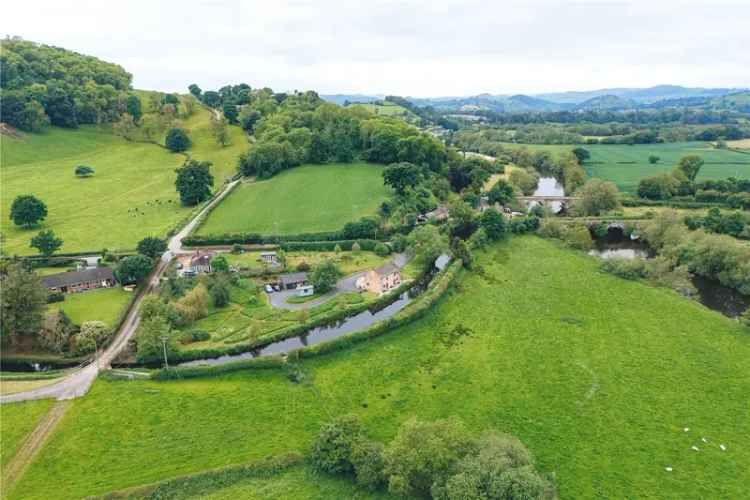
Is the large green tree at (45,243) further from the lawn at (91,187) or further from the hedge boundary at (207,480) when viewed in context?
the hedge boundary at (207,480)

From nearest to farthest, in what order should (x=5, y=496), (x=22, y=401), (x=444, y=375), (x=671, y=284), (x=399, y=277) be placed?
1. (x=5, y=496)
2. (x=22, y=401)
3. (x=444, y=375)
4. (x=671, y=284)
5. (x=399, y=277)

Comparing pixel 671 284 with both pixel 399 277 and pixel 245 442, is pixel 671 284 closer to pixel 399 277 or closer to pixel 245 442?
pixel 399 277

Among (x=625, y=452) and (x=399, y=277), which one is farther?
(x=399, y=277)

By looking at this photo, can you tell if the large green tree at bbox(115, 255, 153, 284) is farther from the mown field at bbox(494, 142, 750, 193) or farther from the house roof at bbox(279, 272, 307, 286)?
the mown field at bbox(494, 142, 750, 193)

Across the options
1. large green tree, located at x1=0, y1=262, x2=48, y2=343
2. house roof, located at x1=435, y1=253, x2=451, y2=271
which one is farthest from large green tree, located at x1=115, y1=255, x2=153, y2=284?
house roof, located at x1=435, y1=253, x2=451, y2=271

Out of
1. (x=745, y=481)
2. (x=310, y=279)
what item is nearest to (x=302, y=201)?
(x=310, y=279)

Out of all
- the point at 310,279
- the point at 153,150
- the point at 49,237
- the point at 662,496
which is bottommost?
the point at 662,496
